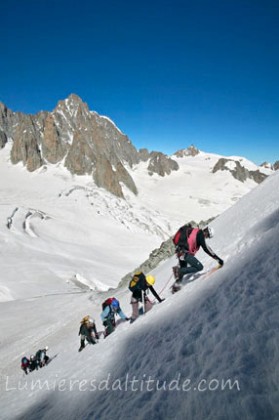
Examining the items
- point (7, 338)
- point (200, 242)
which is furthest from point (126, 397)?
point (7, 338)

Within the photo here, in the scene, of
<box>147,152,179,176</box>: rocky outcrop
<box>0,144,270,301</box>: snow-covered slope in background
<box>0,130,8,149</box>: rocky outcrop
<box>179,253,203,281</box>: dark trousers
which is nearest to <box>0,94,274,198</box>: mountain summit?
<box>0,130,8,149</box>: rocky outcrop

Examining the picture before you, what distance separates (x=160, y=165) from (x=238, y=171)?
141 feet

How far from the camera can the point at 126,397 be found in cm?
496

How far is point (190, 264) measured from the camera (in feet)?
27.2

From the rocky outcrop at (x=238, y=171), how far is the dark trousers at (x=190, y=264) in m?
165

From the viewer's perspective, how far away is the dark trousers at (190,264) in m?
8.21

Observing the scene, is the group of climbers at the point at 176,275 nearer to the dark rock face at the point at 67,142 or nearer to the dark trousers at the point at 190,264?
the dark trousers at the point at 190,264

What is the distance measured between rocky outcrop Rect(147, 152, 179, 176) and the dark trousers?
158917mm

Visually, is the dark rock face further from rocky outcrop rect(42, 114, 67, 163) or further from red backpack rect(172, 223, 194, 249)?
red backpack rect(172, 223, 194, 249)

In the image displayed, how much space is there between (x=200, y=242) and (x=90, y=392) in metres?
4.07

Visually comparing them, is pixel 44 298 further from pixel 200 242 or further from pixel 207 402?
pixel 207 402

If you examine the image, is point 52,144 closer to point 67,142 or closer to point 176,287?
point 67,142

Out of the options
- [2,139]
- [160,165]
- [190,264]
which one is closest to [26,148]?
[2,139]

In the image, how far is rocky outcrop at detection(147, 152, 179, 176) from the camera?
6705 inches
